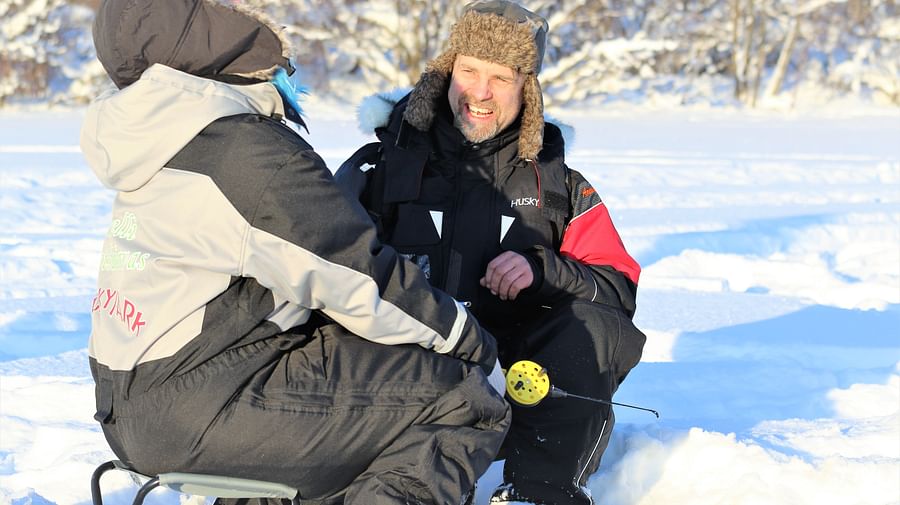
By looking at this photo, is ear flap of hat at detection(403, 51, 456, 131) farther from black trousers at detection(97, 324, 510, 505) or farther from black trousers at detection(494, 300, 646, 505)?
black trousers at detection(97, 324, 510, 505)

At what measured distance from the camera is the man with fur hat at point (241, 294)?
6.32 feet

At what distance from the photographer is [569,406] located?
8.63 feet

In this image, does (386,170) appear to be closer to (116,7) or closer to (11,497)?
(116,7)

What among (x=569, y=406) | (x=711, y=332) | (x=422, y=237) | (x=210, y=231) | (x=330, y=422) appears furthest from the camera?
(x=711, y=332)

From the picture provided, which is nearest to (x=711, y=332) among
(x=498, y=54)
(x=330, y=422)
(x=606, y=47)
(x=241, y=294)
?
(x=498, y=54)

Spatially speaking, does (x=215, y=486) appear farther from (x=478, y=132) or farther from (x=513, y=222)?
(x=478, y=132)

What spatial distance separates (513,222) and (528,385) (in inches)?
22.7

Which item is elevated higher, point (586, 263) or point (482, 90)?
point (482, 90)

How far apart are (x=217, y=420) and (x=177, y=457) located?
11 cm

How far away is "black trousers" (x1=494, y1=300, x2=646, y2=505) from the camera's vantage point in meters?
2.59

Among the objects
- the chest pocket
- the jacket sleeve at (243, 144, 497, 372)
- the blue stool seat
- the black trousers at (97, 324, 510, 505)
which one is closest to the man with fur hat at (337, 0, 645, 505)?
the chest pocket

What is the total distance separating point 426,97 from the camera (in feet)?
9.83

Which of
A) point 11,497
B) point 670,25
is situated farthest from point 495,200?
point 670,25

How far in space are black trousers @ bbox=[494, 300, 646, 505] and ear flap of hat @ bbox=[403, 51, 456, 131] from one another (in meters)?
0.67
